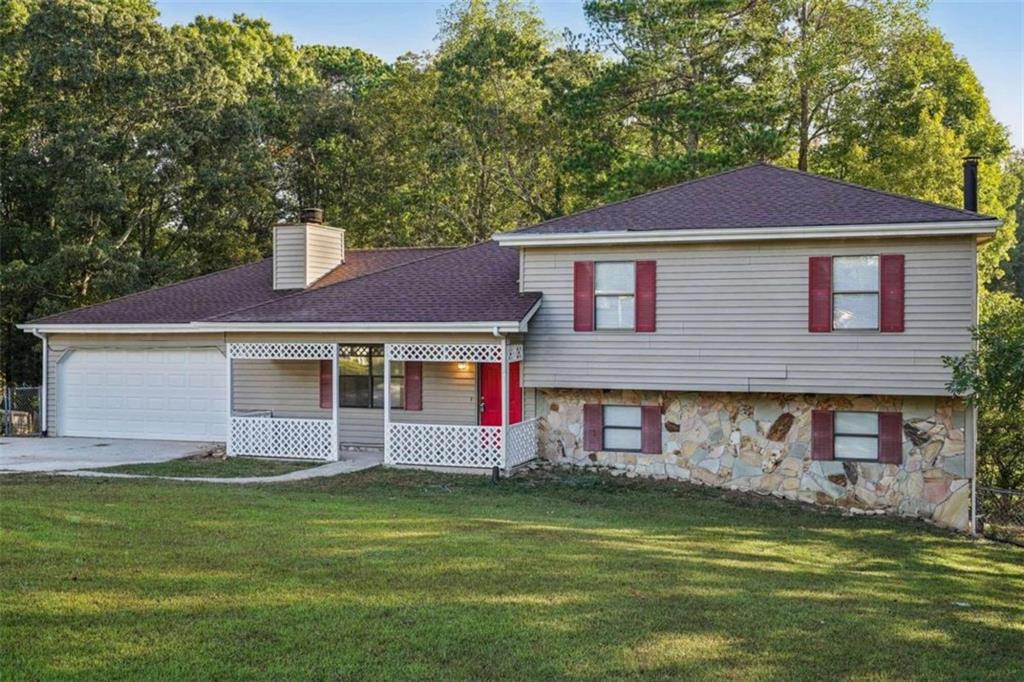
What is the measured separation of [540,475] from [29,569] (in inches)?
377

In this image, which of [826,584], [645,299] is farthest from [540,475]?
[826,584]

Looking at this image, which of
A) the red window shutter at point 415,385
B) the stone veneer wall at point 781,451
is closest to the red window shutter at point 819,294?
the stone veneer wall at point 781,451

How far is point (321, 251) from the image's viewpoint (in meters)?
21.8

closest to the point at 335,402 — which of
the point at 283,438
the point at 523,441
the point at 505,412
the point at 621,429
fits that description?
the point at 283,438

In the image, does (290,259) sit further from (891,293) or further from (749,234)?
(891,293)

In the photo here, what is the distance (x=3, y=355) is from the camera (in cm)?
3008

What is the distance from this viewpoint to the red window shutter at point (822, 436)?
49.9ft

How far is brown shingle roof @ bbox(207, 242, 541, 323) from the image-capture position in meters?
16.4

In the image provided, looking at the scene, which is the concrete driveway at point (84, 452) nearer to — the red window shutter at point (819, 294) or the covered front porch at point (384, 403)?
the covered front porch at point (384, 403)

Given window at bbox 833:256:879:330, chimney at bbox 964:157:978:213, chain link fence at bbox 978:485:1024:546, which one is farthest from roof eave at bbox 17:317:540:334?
chain link fence at bbox 978:485:1024:546

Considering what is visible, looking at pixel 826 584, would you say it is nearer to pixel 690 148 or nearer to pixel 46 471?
pixel 46 471

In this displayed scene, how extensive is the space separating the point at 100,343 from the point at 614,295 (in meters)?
11.8

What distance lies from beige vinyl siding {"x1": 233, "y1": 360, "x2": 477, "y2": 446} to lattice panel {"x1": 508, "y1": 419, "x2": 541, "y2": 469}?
1345 millimetres

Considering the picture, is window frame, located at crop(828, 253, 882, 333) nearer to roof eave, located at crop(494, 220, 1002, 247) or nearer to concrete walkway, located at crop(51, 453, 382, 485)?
roof eave, located at crop(494, 220, 1002, 247)
